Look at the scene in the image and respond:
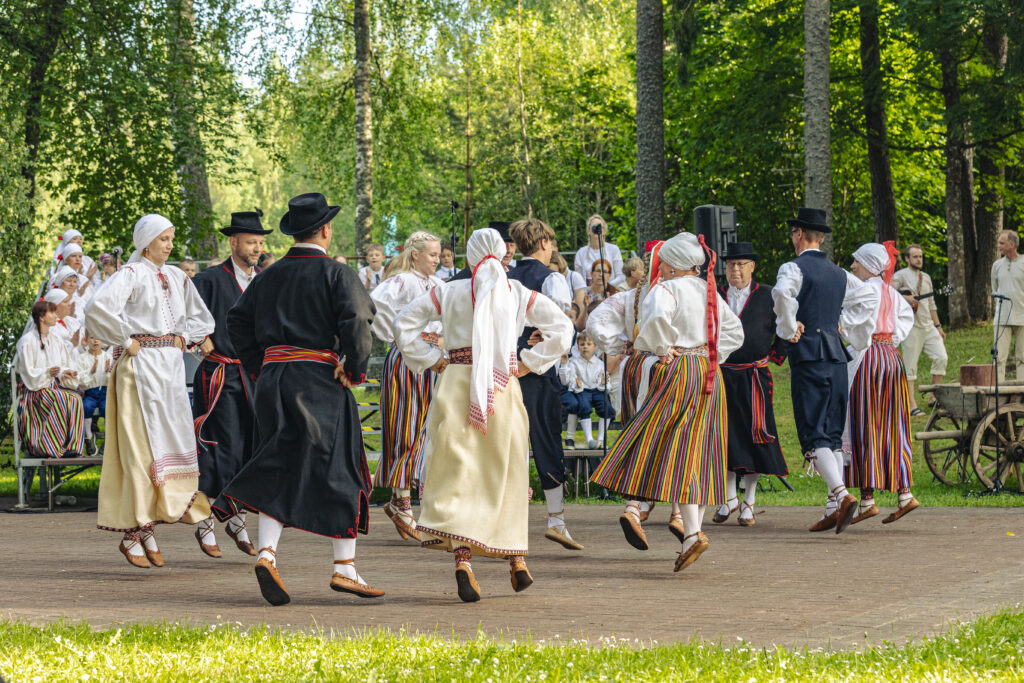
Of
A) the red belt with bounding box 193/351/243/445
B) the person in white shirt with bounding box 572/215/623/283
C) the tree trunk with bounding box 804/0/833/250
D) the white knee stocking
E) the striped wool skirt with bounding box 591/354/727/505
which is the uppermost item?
the tree trunk with bounding box 804/0/833/250

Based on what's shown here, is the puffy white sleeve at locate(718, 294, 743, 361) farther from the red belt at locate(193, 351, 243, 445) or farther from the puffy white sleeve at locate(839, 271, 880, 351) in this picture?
the red belt at locate(193, 351, 243, 445)

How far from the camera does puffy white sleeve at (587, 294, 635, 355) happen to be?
9.30m

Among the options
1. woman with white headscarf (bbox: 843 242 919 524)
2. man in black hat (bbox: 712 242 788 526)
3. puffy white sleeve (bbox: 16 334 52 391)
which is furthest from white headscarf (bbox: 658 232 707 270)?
puffy white sleeve (bbox: 16 334 52 391)

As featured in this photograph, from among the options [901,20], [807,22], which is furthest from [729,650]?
[901,20]

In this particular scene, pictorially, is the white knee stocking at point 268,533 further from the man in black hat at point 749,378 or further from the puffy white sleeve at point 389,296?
the man in black hat at point 749,378

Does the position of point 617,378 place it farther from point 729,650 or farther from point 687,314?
point 729,650

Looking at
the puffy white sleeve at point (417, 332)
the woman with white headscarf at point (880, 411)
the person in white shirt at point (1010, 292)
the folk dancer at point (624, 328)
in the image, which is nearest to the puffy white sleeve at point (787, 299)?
the woman with white headscarf at point (880, 411)

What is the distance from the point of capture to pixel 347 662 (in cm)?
522

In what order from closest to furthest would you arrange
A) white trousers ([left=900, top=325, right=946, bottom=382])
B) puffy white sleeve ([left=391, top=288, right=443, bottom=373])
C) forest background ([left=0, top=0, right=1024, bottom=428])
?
puffy white sleeve ([left=391, top=288, right=443, bottom=373]), white trousers ([left=900, top=325, right=946, bottom=382]), forest background ([left=0, top=0, right=1024, bottom=428])

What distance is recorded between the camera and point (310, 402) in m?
7.20

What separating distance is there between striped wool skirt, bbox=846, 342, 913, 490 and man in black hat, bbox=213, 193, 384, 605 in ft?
14.5

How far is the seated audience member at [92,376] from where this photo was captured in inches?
583

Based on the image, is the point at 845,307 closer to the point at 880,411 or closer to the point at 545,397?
the point at 880,411

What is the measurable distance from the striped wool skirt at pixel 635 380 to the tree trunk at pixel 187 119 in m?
13.6
